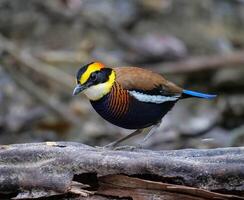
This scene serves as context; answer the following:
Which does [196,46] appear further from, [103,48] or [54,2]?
[54,2]

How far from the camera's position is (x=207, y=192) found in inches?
152

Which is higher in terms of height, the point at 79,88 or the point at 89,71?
the point at 89,71

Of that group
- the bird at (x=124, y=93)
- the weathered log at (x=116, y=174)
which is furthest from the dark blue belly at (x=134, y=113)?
the weathered log at (x=116, y=174)

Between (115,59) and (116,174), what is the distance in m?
5.93

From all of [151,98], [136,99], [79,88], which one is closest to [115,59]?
[151,98]

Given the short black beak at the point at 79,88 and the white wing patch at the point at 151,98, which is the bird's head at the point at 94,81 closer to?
the short black beak at the point at 79,88

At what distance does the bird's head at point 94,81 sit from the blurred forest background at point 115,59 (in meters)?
2.71

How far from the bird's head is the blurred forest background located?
271cm

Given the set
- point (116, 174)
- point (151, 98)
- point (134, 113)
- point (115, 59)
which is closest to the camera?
point (116, 174)

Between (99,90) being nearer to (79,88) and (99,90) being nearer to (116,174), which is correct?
(79,88)

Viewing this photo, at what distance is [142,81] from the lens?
5051 mm

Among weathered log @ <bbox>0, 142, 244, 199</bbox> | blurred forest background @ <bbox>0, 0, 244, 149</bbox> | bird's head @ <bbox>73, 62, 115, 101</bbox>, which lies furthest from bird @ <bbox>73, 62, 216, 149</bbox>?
blurred forest background @ <bbox>0, 0, 244, 149</bbox>

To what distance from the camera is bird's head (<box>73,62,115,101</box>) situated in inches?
192

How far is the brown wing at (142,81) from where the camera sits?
196 inches
